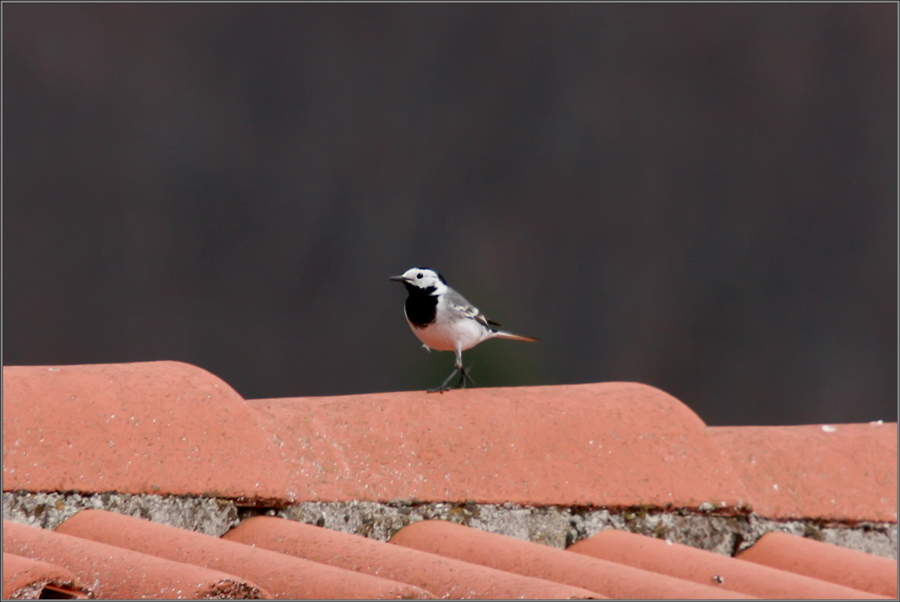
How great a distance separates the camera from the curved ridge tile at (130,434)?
9.46ft

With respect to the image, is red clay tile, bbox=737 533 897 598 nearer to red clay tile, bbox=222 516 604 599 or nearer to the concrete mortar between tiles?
the concrete mortar between tiles

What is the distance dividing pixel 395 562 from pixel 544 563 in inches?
17.0

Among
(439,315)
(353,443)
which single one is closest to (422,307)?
(439,315)

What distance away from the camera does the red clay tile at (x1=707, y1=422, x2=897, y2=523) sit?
3945 millimetres

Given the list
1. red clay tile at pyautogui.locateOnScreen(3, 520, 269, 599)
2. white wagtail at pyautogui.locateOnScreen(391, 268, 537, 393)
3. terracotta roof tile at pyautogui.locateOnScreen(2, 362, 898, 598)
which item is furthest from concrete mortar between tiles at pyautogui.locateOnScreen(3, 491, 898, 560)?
white wagtail at pyautogui.locateOnScreen(391, 268, 537, 393)

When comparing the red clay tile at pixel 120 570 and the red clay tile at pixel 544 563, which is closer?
the red clay tile at pixel 120 570

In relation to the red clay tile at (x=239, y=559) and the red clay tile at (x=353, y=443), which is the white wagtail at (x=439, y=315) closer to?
the red clay tile at (x=353, y=443)

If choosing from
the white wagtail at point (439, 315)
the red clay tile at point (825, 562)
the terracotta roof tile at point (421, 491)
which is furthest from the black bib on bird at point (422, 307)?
the red clay tile at point (825, 562)

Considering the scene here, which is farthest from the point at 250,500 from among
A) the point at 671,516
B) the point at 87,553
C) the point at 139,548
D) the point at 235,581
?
the point at 671,516

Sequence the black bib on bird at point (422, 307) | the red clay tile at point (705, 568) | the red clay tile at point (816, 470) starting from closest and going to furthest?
1. the red clay tile at point (705, 568)
2. the red clay tile at point (816, 470)
3. the black bib on bird at point (422, 307)

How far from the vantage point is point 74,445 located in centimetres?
293

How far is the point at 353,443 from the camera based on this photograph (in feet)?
11.3

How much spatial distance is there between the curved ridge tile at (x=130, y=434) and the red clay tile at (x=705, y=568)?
1038 mm

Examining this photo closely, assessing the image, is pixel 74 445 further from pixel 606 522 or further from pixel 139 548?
pixel 606 522
